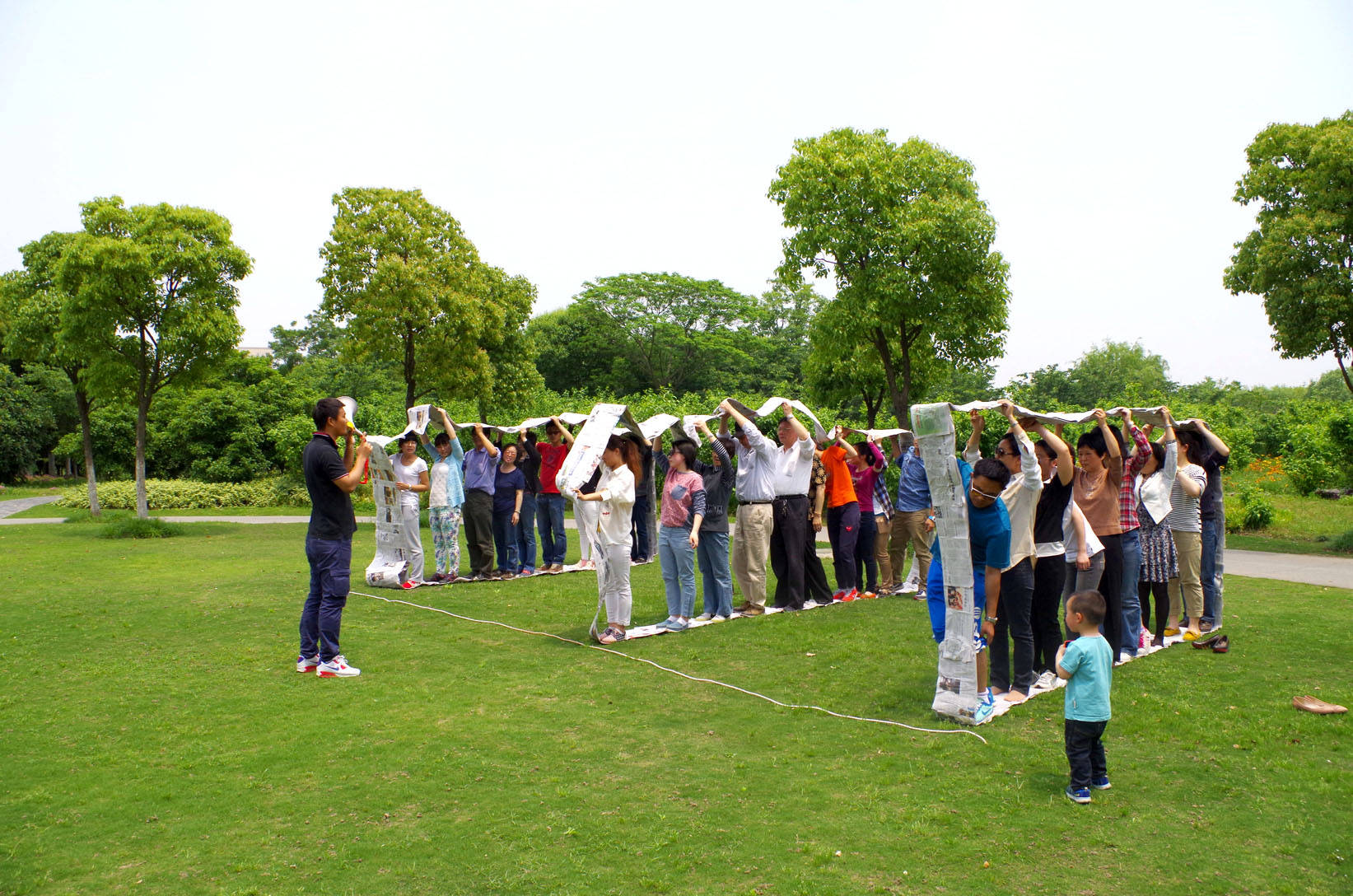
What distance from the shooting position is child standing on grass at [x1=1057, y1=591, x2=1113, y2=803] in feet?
15.9

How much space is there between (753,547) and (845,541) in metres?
1.37

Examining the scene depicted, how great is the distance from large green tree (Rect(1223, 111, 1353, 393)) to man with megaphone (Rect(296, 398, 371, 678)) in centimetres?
1830

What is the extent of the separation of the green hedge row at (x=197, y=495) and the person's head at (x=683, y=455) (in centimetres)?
2188

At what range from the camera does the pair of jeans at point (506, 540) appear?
12.5m

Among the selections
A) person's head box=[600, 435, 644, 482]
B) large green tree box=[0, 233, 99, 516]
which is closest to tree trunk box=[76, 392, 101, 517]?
large green tree box=[0, 233, 99, 516]

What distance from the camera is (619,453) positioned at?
347 inches

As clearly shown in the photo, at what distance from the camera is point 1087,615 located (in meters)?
5.10

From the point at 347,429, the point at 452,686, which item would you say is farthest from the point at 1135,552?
the point at 347,429

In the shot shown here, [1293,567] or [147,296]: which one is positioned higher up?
[147,296]

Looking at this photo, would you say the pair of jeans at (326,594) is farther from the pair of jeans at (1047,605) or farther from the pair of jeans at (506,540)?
the pair of jeans at (1047,605)

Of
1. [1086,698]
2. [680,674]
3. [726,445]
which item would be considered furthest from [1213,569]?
[680,674]

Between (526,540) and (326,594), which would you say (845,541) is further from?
(326,594)

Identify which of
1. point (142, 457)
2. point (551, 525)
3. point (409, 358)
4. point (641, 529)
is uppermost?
point (409, 358)

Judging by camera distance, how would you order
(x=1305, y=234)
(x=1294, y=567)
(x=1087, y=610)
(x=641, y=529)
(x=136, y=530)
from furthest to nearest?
(x=136, y=530)
(x=1305, y=234)
(x=641, y=529)
(x=1294, y=567)
(x=1087, y=610)
